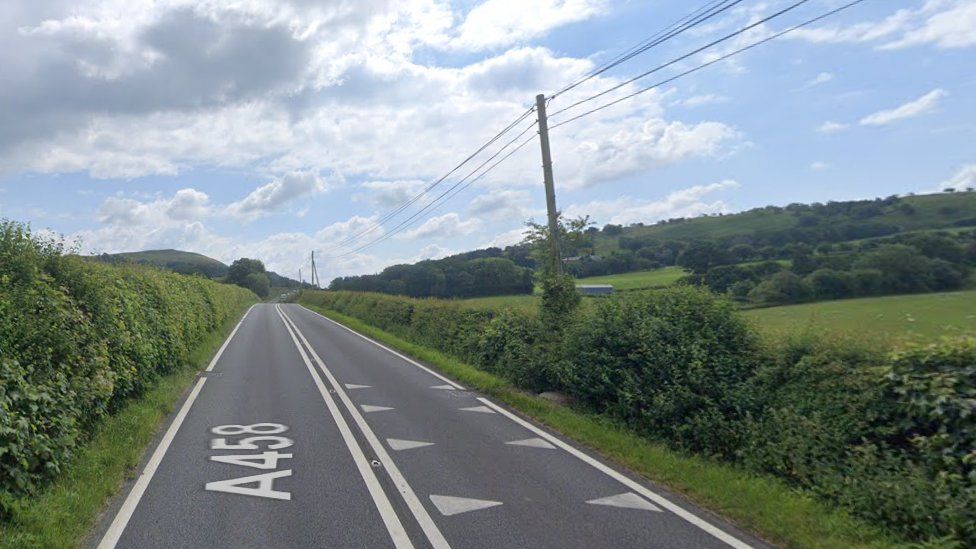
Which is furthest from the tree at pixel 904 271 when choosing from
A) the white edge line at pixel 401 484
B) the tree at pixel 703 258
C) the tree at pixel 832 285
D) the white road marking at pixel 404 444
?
the white edge line at pixel 401 484

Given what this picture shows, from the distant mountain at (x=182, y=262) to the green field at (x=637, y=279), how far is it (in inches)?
430

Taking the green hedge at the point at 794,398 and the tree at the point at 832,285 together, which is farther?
the tree at the point at 832,285

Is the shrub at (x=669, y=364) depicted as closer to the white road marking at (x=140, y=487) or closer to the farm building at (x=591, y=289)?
the farm building at (x=591, y=289)

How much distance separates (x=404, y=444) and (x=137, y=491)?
3302 millimetres

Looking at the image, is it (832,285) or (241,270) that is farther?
(241,270)

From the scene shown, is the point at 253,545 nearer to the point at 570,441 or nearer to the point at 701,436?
the point at 570,441

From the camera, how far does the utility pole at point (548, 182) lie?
15.7 m

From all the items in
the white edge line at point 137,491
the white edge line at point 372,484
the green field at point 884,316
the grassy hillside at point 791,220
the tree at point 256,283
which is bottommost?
the white edge line at point 372,484

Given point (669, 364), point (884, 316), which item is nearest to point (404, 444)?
point (669, 364)

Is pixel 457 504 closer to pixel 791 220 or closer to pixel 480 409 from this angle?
pixel 480 409

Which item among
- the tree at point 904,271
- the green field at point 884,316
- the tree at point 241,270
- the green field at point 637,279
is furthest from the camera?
the tree at point 241,270

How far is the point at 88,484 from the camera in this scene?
6.95m

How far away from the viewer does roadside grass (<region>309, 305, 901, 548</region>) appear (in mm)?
5727

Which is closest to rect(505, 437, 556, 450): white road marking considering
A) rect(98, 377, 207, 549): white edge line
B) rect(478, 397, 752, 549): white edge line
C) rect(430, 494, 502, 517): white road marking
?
rect(478, 397, 752, 549): white edge line
